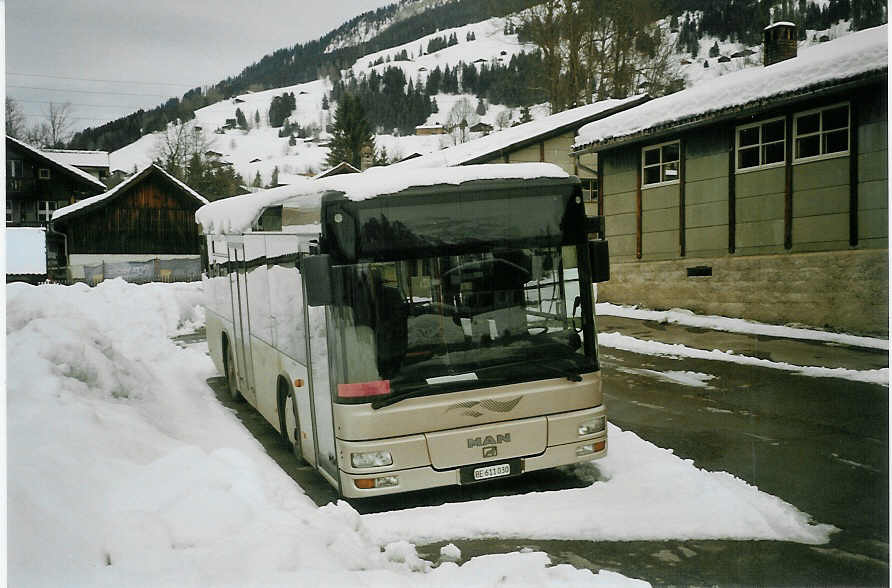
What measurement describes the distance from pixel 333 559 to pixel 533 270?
2.34 meters

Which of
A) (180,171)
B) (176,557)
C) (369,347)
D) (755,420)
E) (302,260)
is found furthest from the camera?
(755,420)

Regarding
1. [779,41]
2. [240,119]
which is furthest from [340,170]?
[779,41]

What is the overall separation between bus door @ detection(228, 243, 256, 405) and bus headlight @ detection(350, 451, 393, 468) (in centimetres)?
300

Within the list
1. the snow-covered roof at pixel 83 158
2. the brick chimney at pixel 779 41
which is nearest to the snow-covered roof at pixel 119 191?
the snow-covered roof at pixel 83 158

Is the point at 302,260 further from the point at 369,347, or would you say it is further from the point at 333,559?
the point at 333,559

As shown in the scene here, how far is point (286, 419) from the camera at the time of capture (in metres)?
6.69

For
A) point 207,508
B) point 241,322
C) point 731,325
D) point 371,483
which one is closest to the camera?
point 207,508

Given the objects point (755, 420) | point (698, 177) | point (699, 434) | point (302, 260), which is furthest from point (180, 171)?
point (698, 177)

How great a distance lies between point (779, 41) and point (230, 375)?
708 cm

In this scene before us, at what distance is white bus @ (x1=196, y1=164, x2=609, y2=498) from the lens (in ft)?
16.8

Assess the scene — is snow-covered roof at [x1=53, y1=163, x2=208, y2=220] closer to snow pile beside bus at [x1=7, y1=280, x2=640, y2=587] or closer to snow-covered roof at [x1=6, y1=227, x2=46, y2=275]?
snow-covered roof at [x1=6, y1=227, x2=46, y2=275]

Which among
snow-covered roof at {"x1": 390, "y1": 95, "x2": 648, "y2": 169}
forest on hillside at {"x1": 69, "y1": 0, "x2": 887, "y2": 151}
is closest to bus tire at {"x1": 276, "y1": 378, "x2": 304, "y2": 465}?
snow-covered roof at {"x1": 390, "y1": 95, "x2": 648, "y2": 169}

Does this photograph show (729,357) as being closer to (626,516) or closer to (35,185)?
(626,516)

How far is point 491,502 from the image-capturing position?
17.3 ft
